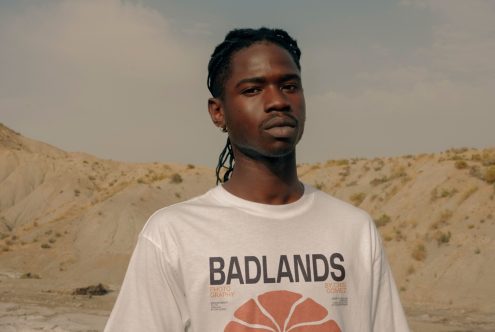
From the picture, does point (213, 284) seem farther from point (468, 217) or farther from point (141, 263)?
point (468, 217)

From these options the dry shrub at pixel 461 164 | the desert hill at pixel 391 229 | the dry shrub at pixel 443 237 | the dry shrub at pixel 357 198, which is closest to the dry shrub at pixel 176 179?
the desert hill at pixel 391 229

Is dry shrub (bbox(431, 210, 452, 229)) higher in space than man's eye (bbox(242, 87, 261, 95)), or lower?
higher

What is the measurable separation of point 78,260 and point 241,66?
34.0 meters

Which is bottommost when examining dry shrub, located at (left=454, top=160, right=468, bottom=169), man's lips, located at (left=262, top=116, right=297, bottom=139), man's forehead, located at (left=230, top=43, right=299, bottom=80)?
man's lips, located at (left=262, top=116, right=297, bottom=139)

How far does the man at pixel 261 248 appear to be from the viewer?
2.42 meters

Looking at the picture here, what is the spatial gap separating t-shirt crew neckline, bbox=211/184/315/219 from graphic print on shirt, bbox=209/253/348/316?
18 cm

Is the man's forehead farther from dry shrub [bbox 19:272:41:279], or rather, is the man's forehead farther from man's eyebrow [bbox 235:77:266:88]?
dry shrub [bbox 19:272:41:279]

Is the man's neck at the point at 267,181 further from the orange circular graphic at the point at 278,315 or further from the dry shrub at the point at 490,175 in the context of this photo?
the dry shrub at the point at 490,175

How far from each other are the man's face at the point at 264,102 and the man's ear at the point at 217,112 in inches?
2.8

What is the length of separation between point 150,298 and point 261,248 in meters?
0.43

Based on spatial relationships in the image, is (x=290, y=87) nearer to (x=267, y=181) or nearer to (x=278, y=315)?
(x=267, y=181)

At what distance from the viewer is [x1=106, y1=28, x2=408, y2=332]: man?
2.42 metres

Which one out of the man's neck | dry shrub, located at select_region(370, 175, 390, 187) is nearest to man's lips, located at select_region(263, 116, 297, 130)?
the man's neck

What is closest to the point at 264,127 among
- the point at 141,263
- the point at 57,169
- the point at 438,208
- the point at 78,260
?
the point at 141,263
